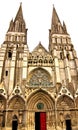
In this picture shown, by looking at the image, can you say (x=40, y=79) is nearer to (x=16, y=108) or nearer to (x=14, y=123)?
(x=16, y=108)

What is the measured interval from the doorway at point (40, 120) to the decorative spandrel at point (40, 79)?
4197 mm

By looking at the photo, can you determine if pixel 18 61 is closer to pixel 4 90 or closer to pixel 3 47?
pixel 3 47

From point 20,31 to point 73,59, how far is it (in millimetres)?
11475

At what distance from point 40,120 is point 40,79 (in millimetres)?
6004

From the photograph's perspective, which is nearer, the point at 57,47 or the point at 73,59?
the point at 73,59

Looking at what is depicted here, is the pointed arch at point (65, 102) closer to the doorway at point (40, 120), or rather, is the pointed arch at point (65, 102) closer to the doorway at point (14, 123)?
the doorway at point (40, 120)

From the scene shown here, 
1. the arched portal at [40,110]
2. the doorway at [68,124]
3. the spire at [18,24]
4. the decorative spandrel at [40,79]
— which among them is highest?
the spire at [18,24]

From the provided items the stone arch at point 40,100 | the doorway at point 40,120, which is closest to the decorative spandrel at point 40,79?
the stone arch at point 40,100

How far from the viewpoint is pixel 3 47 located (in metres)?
25.1

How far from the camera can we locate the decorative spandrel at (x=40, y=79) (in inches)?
865

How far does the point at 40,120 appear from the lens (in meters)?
19.1

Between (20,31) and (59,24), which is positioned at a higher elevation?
(59,24)

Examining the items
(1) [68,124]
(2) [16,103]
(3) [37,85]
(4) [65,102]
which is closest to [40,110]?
(2) [16,103]

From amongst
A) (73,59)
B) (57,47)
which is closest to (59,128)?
(73,59)
